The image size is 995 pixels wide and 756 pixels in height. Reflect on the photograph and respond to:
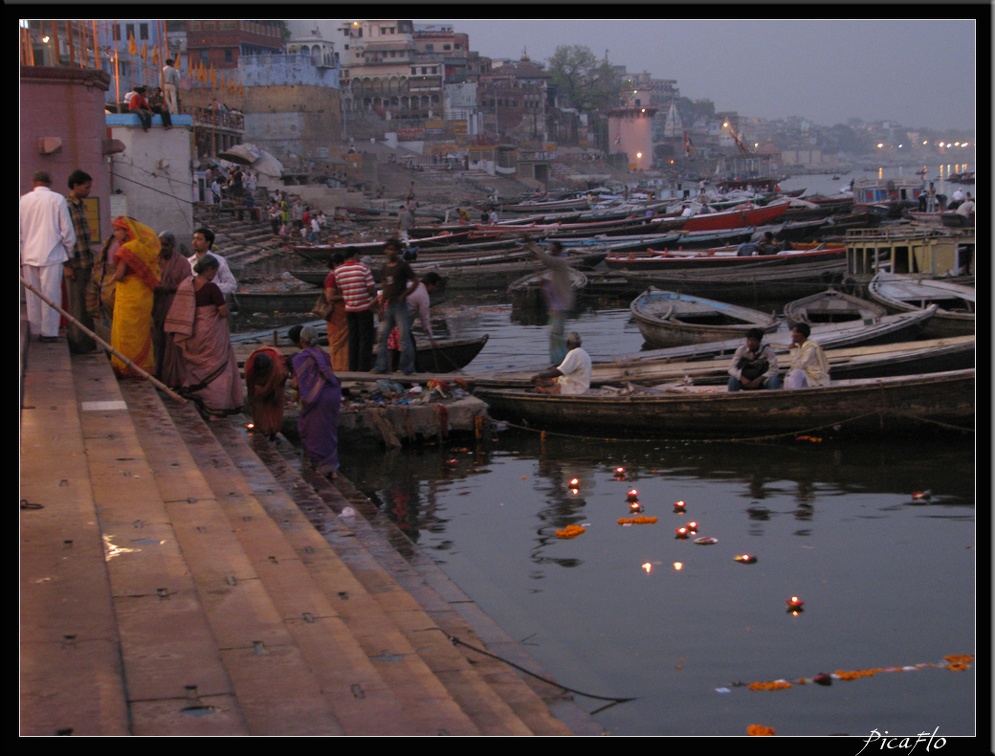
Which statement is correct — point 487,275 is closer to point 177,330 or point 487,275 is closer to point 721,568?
point 177,330

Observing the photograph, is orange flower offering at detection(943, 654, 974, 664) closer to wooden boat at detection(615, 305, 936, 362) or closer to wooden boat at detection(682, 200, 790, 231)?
wooden boat at detection(615, 305, 936, 362)

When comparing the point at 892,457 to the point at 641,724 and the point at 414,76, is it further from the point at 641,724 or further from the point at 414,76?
the point at 414,76

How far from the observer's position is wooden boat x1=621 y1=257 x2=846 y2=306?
76.5 feet

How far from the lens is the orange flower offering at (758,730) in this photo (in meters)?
4.65

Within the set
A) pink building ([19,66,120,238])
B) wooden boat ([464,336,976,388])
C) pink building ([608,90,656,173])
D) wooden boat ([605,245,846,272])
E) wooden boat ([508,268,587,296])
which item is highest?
pink building ([608,90,656,173])

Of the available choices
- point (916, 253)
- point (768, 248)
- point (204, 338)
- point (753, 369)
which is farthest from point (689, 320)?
point (768, 248)

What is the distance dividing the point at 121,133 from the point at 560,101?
3828 inches

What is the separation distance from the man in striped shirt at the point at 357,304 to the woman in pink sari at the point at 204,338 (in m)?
2.72

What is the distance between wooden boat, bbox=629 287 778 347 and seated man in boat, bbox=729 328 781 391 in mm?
3841

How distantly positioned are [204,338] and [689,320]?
392 inches

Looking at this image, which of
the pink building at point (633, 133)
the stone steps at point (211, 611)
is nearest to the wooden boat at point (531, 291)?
the stone steps at point (211, 611)

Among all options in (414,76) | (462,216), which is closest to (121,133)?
(462,216)

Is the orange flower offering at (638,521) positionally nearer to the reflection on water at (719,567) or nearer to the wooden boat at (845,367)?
the reflection on water at (719,567)

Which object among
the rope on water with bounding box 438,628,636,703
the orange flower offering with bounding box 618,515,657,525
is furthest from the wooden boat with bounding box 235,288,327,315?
the rope on water with bounding box 438,628,636,703
